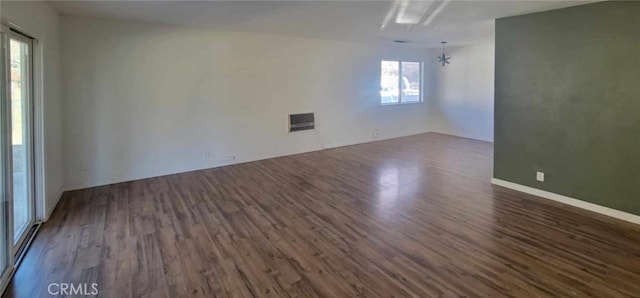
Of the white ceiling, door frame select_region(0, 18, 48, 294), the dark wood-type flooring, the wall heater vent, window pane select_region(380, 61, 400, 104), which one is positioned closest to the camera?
the dark wood-type flooring

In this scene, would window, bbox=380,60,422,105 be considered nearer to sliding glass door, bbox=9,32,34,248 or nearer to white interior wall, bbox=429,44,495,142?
white interior wall, bbox=429,44,495,142

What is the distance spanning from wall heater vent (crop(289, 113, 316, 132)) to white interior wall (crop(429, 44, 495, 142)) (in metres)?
4.05

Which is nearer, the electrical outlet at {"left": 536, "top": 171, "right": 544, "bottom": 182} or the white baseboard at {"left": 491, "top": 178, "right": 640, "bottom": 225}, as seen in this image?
the white baseboard at {"left": 491, "top": 178, "right": 640, "bottom": 225}

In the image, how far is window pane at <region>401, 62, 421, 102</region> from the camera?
351 inches

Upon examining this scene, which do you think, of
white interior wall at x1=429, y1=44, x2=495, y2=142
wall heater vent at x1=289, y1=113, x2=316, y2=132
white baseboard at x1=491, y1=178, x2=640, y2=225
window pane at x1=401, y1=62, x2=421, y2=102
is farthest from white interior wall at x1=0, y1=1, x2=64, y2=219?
white interior wall at x1=429, y1=44, x2=495, y2=142

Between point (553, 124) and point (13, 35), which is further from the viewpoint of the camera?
point (553, 124)

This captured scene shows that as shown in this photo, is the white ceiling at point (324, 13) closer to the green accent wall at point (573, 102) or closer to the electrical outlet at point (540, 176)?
the green accent wall at point (573, 102)

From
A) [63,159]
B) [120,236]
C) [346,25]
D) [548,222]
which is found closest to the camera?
[120,236]

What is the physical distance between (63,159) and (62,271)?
102 inches

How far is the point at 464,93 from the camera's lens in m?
8.64

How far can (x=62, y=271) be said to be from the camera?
2656 millimetres

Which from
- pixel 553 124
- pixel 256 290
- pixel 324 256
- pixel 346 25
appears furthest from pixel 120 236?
pixel 553 124

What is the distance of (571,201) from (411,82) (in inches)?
223

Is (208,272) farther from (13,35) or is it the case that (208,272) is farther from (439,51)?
(439,51)
